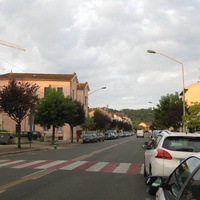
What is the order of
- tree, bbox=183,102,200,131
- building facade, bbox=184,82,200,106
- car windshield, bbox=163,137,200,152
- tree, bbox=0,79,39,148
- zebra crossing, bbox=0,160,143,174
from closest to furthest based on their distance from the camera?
1. car windshield, bbox=163,137,200,152
2. zebra crossing, bbox=0,160,143,174
3. tree, bbox=183,102,200,131
4. tree, bbox=0,79,39,148
5. building facade, bbox=184,82,200,106

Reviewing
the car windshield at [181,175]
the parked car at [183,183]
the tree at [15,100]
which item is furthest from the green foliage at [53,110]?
the car windshield at [181,175]

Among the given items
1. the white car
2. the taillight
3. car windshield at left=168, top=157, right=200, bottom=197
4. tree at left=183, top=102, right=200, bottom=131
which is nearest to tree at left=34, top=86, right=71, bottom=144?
tree at left=183, top=102, right=200, bottom=131

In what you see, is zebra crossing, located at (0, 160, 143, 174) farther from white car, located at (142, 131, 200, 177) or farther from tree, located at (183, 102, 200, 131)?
tree, located at (183, 102, 200, 131)

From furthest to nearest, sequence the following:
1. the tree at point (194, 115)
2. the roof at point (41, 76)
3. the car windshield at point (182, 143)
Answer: the roof at point (41, 76)
the tree at point (194, 115)
the car windshield at point (182, 143)

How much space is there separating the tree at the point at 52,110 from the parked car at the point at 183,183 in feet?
89.2

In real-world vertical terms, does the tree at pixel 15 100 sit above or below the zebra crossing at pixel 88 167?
above

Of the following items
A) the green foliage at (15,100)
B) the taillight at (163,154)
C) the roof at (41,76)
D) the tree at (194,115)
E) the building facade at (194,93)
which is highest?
the roof at (41,76)

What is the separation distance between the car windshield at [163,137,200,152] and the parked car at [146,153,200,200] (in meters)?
3.21

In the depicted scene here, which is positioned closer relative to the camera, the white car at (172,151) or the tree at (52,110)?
the white car at (172,151)

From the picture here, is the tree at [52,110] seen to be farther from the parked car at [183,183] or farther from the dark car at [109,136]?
the dark car at [109,136]

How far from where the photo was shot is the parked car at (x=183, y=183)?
2449 mm

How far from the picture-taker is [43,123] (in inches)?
1237

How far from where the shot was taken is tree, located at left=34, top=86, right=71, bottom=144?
99.0 ft

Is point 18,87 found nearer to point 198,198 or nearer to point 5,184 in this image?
point 5,184
